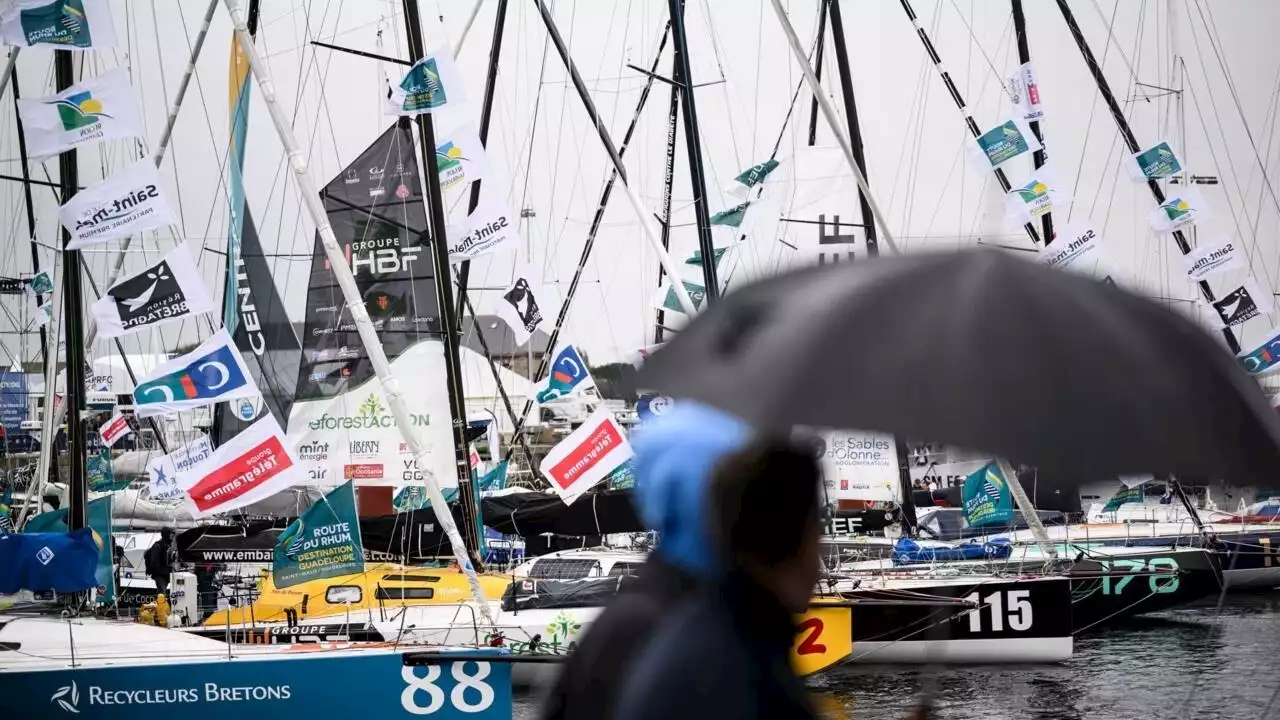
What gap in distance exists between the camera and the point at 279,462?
10.2m

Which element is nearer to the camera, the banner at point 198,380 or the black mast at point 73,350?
the banner at point 198,380

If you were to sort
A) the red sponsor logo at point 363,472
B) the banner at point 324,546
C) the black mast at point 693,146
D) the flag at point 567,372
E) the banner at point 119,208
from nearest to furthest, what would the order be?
the banner at point 119,208 → the banner at point 324,546 → the red sponsor logo at point 363,472 → the black mast at point 693,146 → the flag at point 567,372

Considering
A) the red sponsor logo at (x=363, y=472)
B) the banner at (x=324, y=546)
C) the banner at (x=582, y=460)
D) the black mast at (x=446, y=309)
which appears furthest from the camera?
the red sponsor logo at (x=363, y=472)

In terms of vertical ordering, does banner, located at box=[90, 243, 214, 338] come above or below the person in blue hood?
above

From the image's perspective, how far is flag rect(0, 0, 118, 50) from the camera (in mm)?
11133

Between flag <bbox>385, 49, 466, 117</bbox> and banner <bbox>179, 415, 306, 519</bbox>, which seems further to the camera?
flag <bbox>385, 49, 466, 117</bbox>

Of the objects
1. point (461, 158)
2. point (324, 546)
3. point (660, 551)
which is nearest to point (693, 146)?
point (461, 158)

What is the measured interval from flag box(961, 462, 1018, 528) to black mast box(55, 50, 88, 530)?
10.8 metres

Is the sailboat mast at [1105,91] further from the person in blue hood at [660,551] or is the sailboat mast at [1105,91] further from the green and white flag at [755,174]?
the person in blue hood at [660,551]

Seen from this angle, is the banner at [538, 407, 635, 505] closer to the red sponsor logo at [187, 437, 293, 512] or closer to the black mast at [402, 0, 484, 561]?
the black mast at [402, 0, 484, 561]

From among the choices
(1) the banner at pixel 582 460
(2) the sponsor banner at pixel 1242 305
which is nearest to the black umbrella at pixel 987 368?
(1) the banner at pixel 582 460

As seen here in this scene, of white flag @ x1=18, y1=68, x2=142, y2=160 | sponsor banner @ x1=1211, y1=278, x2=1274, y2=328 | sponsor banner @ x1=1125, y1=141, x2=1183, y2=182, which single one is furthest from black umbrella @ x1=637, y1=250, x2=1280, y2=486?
sponsor banner @ x1=1211, y1=278, x2=1274, y2=328

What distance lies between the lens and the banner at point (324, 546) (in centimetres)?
1135

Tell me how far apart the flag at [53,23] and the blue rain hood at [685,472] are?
10574 mm
